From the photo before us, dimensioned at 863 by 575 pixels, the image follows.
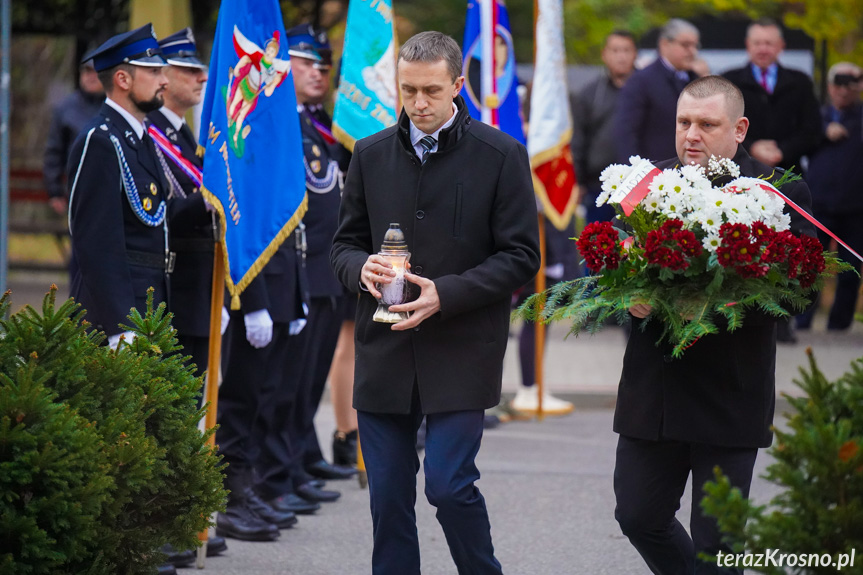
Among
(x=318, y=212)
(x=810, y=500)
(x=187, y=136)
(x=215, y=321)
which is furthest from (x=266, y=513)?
(x=810, y=500)

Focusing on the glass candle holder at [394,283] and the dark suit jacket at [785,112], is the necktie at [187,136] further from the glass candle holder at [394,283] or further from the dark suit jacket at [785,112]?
the dark suit jacket at [785,112]

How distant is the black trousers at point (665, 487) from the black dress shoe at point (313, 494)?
2.82 metres

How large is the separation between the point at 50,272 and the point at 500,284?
13146 mm

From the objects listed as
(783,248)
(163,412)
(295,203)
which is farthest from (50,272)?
(783,248)

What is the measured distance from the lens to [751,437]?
421 cm

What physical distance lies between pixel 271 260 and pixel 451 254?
211cm

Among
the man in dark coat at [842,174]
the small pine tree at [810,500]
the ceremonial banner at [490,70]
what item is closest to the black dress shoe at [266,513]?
the small pine tree at [810,500]

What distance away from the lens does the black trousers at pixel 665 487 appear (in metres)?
4.25

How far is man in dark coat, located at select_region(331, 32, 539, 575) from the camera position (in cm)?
438

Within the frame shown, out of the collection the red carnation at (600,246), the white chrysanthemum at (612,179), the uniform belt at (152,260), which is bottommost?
the uniform belt at (152,260)

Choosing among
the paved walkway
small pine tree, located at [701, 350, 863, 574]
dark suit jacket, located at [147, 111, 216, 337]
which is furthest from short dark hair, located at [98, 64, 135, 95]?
small pine tree, located at [701, 350, 863, 574]

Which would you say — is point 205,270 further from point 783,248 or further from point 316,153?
point 783,248

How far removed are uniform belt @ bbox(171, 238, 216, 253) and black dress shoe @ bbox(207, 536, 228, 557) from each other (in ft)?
4.46

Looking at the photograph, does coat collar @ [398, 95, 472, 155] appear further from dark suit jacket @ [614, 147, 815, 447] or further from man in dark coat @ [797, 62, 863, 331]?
man in dark coat @ [797, 62, 863, 331]
